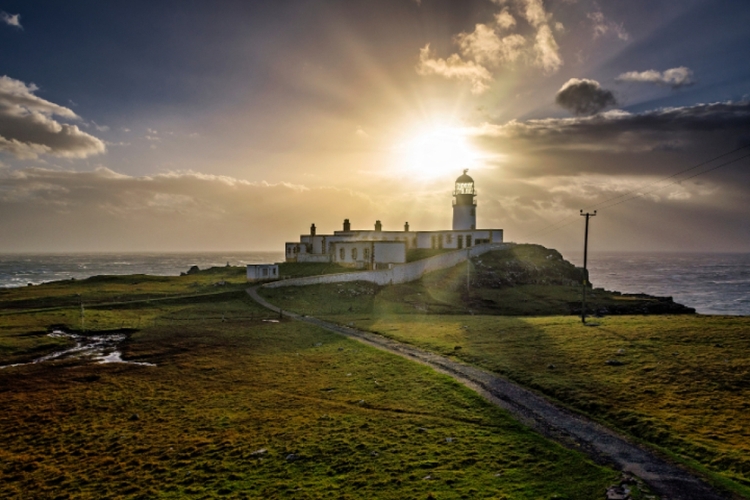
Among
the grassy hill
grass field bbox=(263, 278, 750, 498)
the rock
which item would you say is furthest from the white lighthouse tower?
the rock

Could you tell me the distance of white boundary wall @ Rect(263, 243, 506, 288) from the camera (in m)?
52.6

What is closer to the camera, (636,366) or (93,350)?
(636,366)

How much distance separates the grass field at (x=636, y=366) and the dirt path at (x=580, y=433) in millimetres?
731

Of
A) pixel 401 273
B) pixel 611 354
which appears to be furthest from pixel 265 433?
pixel 401 273

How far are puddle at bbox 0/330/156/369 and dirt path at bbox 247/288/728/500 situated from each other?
18167 millimetres

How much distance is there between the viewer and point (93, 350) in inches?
1102

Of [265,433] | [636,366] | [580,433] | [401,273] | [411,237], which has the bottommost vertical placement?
[265,433]

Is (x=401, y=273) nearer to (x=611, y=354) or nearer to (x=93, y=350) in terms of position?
(x=611, y=354)

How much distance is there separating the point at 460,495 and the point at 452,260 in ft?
193

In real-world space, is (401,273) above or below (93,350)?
above

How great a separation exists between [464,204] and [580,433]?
223ft

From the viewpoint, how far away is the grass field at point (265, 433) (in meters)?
11.8

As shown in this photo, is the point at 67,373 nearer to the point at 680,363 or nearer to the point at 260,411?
the point at 260,411

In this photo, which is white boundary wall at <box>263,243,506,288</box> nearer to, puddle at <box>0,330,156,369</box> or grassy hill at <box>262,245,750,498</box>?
grassy hill at <box>262,245,750,498</box>
